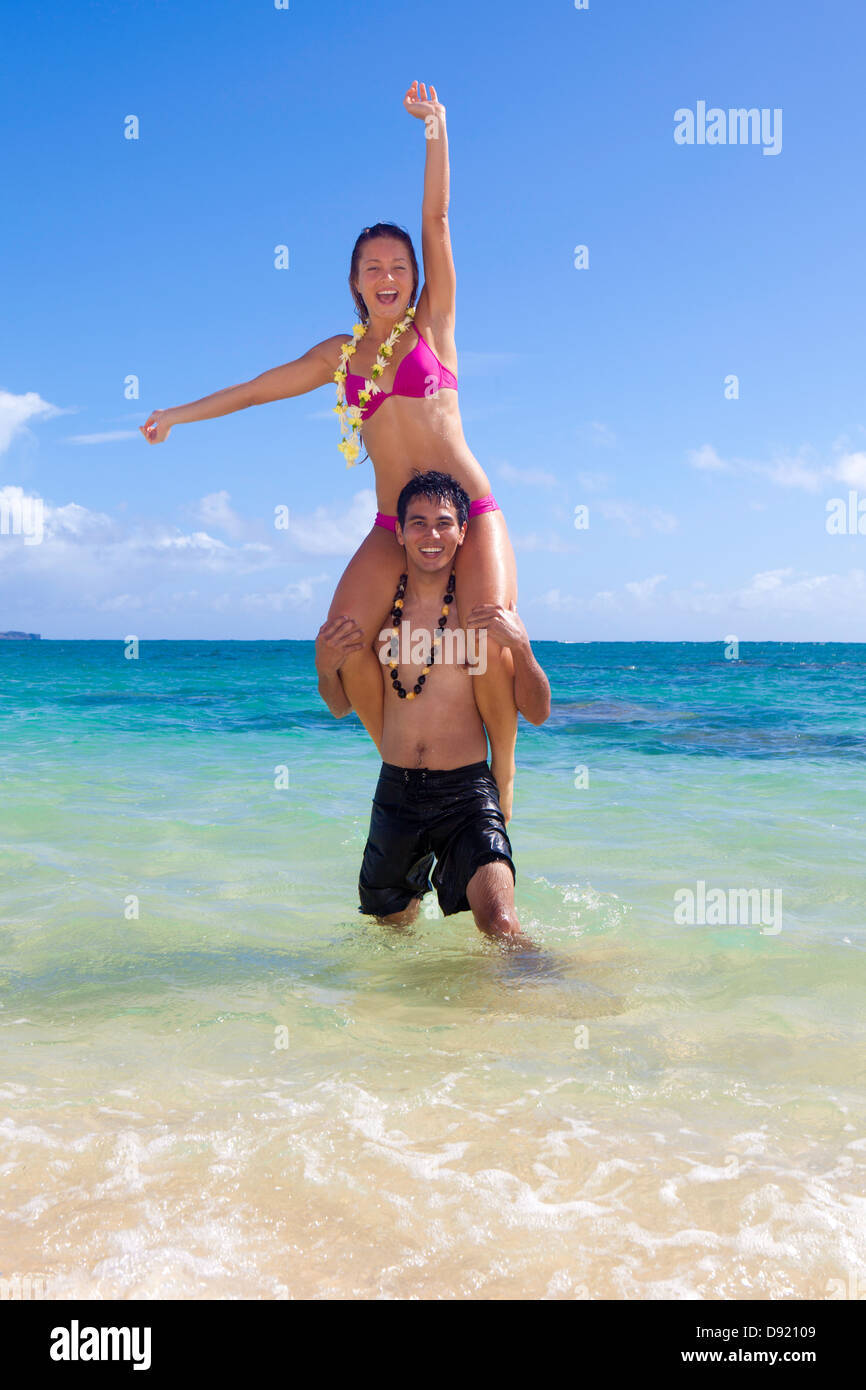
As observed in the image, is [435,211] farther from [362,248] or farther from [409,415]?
[409,415]

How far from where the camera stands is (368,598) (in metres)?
4.61

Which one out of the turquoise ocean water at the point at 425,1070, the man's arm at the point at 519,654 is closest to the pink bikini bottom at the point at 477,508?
the man's arm at the point at 519,654

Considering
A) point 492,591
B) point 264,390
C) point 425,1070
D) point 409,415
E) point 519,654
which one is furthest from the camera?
point 264,390

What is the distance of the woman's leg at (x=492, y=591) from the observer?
174 inches

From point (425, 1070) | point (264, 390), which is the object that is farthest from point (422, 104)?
point (425, 1070)

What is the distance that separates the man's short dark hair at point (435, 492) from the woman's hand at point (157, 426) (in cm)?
124

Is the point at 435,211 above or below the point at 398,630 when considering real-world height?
above

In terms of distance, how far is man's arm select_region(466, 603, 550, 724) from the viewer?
13.8ft

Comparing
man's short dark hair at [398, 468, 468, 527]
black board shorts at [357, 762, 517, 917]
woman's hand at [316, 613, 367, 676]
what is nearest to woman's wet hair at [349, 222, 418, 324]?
man's short dark hair at [398, 468, 468, 527]

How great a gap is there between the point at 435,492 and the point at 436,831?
152 centimetres

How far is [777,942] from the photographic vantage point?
5086 mm

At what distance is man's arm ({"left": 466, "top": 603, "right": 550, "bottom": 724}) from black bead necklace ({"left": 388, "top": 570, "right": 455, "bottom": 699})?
0.29 meters

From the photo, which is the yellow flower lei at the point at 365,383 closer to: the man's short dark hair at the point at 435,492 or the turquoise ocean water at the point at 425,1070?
the man's short dark hair at the point at 435,492
